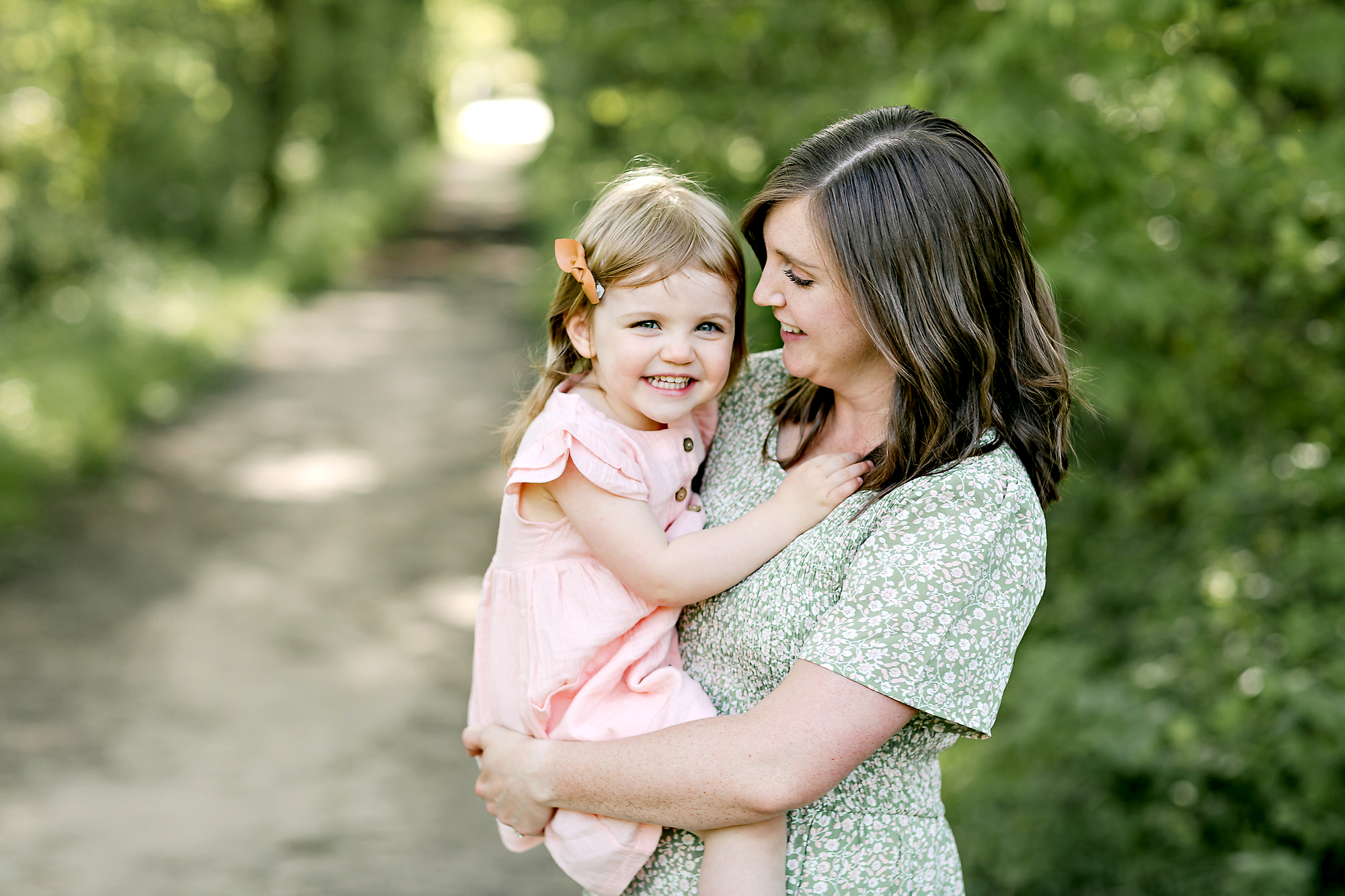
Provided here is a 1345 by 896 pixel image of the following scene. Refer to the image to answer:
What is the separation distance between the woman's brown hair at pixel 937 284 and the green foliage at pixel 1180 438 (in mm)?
872

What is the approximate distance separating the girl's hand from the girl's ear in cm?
40

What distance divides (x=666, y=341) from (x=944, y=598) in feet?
1.85

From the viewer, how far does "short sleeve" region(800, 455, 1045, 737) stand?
1469 millimetres

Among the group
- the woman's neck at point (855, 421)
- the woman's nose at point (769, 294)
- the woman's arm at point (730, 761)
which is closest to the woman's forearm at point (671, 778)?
the woman's arm at point (730, 761)

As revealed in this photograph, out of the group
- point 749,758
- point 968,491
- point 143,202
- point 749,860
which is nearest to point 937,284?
point 968,491

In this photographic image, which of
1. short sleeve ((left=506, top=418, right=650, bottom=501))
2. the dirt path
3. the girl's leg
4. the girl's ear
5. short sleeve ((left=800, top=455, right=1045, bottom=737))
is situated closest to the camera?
short sleeve ((left=800, top=455, right=1045, bottom=737))

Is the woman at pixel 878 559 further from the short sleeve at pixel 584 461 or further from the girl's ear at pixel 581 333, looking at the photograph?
the girl's ear at pixel 581 333

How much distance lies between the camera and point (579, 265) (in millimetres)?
1783

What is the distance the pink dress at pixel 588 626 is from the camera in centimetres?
172

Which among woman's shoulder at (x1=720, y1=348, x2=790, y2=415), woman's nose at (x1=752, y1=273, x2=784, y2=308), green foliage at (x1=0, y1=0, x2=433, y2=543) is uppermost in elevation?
green foliage at (x1=0, y1=0, x2=433, y2=543)

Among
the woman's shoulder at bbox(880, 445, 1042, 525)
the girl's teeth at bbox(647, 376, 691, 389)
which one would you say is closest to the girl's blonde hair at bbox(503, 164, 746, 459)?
the girl's teeth at bbox(647, 376, 691, 389)

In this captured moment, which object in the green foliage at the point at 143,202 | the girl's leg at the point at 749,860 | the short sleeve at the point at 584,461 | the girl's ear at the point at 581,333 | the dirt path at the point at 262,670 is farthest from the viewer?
the green foliage at the point at 143,202

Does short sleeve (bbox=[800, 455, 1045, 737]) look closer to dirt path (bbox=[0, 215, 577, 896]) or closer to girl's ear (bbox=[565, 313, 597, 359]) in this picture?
girl's ear (bbox=[565, 313, 597, 359])

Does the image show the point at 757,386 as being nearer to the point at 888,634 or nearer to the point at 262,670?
the point at 888,634
